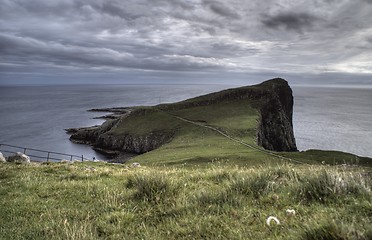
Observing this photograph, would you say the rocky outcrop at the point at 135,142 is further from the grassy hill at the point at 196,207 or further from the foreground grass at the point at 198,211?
the foreground grass at the point at 198,211

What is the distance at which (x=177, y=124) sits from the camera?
11056cm

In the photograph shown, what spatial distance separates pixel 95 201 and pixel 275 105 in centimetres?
12805

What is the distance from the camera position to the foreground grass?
539cm

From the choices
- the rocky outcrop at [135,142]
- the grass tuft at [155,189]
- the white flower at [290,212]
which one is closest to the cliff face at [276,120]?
the rocky outcrop at [135,142]

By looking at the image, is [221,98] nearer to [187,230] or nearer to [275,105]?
[275,105]

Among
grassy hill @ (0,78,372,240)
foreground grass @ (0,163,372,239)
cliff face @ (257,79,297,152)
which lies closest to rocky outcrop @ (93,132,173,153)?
cliff face @ (257,79,297,152)

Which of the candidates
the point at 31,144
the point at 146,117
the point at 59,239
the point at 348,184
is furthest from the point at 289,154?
the point at 31,144

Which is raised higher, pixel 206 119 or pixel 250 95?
pixel 250 95

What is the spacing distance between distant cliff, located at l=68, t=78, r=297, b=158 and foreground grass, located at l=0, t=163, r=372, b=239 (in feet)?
297

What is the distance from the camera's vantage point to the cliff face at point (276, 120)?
11738 centimetres

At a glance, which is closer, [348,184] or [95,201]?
[348,184]

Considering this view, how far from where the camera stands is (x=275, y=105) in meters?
130

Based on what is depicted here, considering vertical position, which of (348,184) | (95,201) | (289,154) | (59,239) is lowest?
(289,154)

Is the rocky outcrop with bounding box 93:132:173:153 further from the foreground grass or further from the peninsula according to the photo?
the foreground grass
